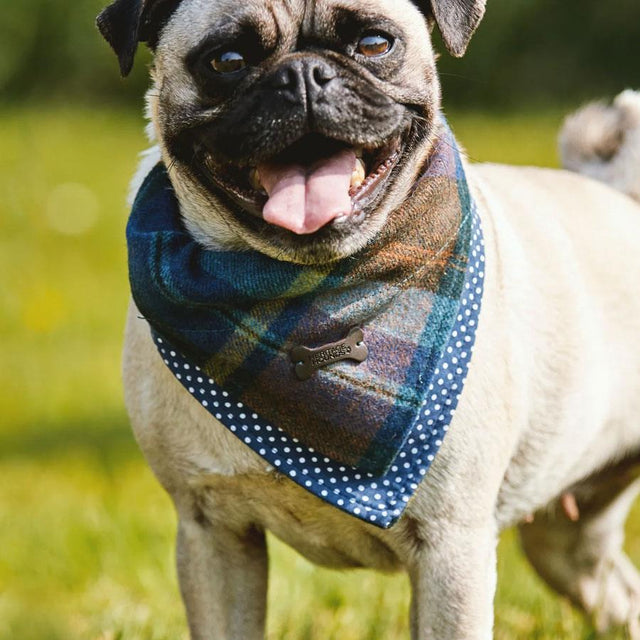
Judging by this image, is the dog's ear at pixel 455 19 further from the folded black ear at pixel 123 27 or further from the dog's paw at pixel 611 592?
the dog's paw at pixel 611 592

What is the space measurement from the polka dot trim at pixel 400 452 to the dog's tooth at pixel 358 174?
14.4 inches

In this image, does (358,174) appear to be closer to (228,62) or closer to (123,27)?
(228,62)

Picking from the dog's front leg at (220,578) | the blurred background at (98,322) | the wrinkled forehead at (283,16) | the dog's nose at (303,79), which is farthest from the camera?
the blurred background at (98,322)

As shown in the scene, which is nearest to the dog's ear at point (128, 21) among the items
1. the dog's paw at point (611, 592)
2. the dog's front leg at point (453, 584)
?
the dog's front leg at point (453, 584)

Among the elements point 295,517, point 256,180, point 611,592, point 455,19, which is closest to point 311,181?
point 256,180

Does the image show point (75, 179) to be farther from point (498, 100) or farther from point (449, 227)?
point (449, 227)

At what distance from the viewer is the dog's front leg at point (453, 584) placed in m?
3.02

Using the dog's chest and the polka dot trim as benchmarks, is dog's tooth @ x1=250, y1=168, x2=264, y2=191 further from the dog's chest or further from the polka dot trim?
the dog's chest

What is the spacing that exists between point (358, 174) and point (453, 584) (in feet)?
3.32

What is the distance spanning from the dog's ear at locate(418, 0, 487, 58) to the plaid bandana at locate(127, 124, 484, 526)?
0.32 meters

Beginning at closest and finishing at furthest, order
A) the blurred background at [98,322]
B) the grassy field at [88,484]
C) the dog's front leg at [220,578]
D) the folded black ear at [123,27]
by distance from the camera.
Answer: the folded black ear at [123,27], the dog's front leg at [220,578], the grassy field at [88,484], the blurred background at [98,322]

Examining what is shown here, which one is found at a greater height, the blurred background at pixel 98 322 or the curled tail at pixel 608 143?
the curled tail at pixel 608 143

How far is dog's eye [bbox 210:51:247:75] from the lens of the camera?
116 inches

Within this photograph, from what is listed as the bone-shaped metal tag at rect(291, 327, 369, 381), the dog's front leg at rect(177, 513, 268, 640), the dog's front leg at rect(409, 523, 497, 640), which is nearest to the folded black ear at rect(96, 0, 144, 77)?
the bone-shaped metal tag at rect(291, 327, 369, 381)
